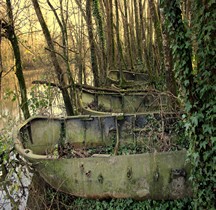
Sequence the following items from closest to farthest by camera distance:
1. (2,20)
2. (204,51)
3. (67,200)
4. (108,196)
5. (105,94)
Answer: (204,51) → (108,196) → (67,200) → (2,20) → (105,94)

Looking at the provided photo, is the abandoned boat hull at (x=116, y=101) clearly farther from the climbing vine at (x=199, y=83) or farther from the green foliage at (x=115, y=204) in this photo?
the climbing vine at (x=199, y=83)

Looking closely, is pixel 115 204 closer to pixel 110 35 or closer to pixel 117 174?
pixel 117 174

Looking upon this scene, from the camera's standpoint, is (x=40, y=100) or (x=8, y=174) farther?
(x=40, y=100)

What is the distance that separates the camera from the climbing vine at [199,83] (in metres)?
4.82

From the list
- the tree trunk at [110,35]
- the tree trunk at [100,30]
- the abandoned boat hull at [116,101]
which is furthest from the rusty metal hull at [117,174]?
the tree trunk at [110,35]

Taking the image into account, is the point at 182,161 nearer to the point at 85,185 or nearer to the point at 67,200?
the point at 85,185

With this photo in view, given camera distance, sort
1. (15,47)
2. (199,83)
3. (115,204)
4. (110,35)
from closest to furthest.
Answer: (199,83) < (115,204) < (15,47) < (110,35)

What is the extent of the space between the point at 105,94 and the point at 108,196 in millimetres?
5215

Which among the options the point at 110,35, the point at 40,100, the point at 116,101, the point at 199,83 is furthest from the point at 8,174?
the point at 110,35

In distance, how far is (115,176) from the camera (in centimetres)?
644

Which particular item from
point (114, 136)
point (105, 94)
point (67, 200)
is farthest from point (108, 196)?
point (105, 94)

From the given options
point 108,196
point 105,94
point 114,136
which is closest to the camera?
point 108,196

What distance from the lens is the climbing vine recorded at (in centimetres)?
482

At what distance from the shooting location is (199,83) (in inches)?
199
